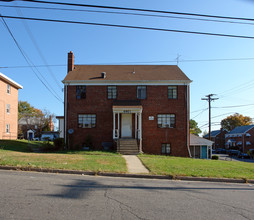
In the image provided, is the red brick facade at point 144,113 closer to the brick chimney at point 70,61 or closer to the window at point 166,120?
the window at point 166,120

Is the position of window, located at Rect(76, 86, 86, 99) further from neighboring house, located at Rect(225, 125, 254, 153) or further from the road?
neighboring house, located at Rect(225, 125, 254, 153)

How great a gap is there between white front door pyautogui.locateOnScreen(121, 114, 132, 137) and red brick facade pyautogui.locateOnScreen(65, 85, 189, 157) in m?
1.12

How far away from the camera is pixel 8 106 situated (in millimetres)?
28906

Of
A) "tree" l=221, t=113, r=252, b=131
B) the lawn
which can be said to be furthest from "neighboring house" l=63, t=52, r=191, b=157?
"tree" l=221, t=113, r=252, b=131

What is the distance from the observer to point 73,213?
485 centimetres

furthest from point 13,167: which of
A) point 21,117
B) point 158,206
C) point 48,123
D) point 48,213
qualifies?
point 21,117

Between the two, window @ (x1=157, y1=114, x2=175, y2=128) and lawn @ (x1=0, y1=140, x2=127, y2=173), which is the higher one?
window @ (x1=157, y1=114, x2=175, y2=128)

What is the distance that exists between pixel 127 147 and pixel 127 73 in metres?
8.44

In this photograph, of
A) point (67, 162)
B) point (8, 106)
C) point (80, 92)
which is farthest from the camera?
point (8, 106)

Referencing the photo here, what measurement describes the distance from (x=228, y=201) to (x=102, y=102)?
17.7 m

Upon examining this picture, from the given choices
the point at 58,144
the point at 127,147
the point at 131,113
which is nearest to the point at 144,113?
the point at 131,113

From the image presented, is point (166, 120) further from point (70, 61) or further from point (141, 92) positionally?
point (70, 61)

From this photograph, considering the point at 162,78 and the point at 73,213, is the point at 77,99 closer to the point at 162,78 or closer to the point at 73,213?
the point at 162,78

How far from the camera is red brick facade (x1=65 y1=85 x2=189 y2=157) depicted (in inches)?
897
